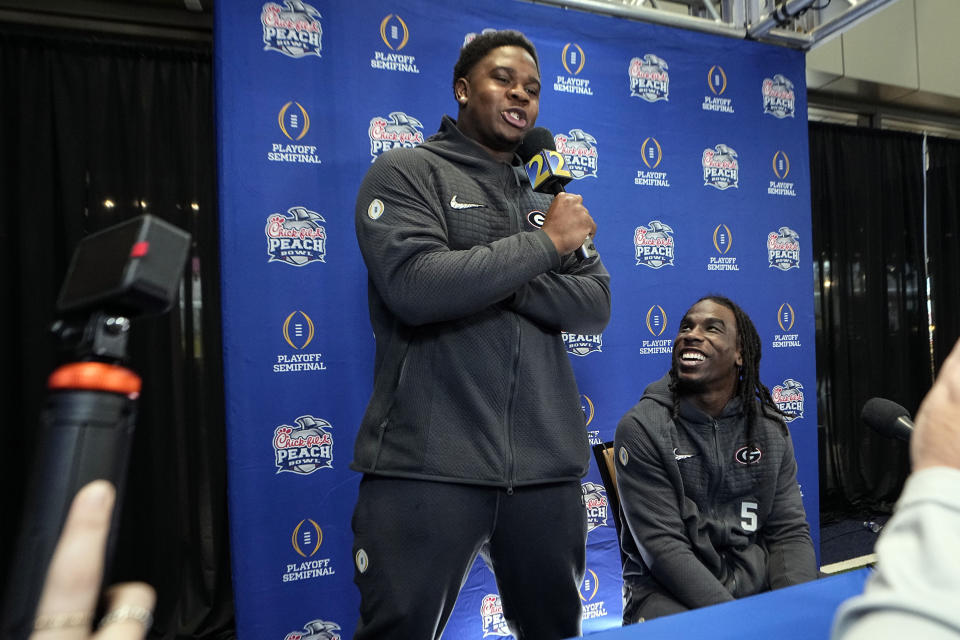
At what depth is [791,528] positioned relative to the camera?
1.77 m

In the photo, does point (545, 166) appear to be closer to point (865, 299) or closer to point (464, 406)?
point (464, 406)

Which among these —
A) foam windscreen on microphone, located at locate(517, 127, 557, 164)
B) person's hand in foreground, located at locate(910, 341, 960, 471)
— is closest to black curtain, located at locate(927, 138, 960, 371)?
foam windscreen on microphone, located at locate(517, 127, 557, 164)

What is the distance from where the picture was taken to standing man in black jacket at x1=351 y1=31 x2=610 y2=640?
1327 mm

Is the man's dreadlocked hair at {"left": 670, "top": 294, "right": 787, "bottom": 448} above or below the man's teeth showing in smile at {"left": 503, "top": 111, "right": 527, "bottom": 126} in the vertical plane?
below

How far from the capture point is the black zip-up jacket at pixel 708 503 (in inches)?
65.7

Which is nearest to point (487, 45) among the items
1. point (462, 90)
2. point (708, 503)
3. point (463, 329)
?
point (462, 90)

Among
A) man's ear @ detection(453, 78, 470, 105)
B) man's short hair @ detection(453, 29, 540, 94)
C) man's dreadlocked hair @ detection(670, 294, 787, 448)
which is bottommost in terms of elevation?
man's dreadlocked hair @ detection(670, 294, 787, 448)

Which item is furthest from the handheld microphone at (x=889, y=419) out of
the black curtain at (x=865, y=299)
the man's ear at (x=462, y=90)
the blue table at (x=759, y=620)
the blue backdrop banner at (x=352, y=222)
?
the black curtain at (x=865, y=299)

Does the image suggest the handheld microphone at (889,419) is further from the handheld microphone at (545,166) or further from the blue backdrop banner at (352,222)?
the blue backdrop banner at (352,222)

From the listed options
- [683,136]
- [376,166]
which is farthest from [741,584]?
[683,136]

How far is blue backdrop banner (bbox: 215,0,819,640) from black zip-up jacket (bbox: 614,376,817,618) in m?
0.97

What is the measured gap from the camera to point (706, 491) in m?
1.78

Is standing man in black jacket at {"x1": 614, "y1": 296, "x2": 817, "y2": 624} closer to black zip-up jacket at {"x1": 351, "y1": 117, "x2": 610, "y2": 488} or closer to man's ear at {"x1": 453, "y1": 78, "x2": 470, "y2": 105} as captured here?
black zip-up jacket at {"x1": 351, "y1": 117, "x2": 610, "y2": 488}

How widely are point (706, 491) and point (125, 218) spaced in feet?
8.68
